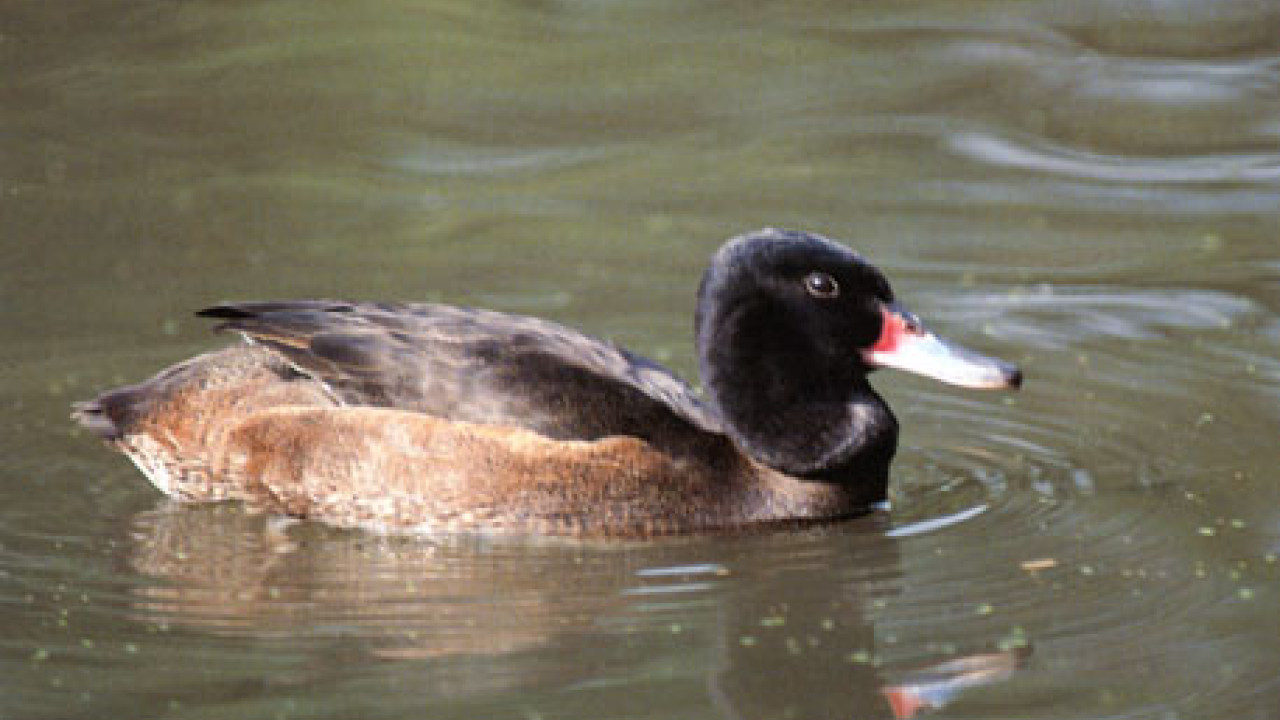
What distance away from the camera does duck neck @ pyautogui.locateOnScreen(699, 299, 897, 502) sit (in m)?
8.40

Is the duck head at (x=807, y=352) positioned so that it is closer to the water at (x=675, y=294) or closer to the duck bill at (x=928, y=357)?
the duck bill at (x=928, y=357)

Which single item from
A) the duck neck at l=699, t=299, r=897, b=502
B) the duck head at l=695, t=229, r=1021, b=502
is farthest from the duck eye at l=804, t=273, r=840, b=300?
the duck neck at l=699, t=299, r=897, b=502

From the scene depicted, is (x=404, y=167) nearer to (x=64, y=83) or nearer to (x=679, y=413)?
(x=64, y=83)

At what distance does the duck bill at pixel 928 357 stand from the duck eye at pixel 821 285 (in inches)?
7.6

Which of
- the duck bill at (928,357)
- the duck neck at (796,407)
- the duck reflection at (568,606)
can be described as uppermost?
the duck bill at (928,357)

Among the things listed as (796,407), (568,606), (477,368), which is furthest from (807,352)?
(568,606)

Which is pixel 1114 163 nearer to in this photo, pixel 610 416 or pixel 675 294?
pixel 675 294

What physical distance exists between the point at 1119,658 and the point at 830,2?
26.2ft

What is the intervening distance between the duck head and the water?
310 millimetres

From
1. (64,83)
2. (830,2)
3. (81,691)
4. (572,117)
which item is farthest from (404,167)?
→ (81,691)

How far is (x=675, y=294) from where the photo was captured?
10898 mm

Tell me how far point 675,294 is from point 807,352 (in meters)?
2.53

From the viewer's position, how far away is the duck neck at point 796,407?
27.6 ft

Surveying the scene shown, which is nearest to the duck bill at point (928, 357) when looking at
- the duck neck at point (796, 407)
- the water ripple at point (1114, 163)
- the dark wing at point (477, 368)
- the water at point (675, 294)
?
the duck neck at point (796, 407)
